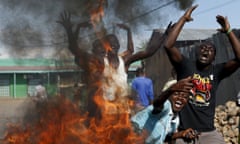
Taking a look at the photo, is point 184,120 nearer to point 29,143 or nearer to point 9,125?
point 29,143

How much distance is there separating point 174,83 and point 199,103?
357 millimetres

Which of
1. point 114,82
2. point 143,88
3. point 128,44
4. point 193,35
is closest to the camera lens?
point 114,82

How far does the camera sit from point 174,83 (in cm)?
504

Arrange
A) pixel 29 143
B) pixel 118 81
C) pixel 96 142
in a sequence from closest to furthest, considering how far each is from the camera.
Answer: pixel 96 142, pixel 29 143, pixel 118 81

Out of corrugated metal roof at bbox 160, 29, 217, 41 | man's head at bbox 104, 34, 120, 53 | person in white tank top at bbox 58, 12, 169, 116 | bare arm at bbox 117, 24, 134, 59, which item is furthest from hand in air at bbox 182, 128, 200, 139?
corrugated metal roof at bbox 160, 29, 217, 41

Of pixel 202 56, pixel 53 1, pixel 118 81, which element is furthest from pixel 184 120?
pixel 53 1

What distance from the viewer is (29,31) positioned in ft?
18.8

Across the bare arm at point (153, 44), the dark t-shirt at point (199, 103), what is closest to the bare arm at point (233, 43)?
the dark t-shirt at point (199, 103)

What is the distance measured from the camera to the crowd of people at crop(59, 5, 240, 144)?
15.0 feet

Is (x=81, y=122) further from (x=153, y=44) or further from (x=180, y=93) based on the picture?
(x=153, y=44)

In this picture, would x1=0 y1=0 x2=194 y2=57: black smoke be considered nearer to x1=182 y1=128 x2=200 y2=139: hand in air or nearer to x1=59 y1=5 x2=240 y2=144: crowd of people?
x1=59 y1=5 x2=240 y2=144: crowd of people

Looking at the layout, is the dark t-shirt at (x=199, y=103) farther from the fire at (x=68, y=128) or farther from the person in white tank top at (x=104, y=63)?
the person in white tank top at (x=104, y=63)

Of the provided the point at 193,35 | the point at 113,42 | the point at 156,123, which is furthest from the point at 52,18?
the point at 193,35

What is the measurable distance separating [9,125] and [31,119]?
0.36 metres
